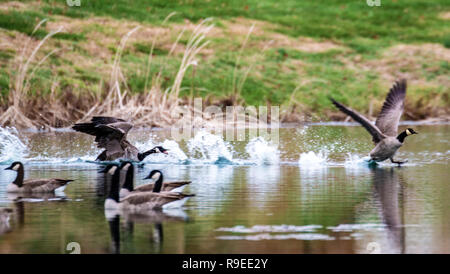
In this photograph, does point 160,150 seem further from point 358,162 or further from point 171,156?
point 358,162

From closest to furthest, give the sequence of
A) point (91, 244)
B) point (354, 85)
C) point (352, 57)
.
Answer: point (91, 244)
point (354, 85)
point (352, 57)

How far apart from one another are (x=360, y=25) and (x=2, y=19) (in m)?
19.8

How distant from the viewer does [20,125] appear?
32.0m

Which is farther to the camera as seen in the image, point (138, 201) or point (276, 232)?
point (138, 201)

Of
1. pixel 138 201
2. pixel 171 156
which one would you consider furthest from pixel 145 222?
pixel 171 156

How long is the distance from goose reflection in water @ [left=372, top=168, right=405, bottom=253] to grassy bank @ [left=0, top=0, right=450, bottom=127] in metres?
12.5

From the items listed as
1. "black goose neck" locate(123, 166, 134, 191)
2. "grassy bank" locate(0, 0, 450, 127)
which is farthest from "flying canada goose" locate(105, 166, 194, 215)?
"grassy bank" locate(0, 0, 450, 127)

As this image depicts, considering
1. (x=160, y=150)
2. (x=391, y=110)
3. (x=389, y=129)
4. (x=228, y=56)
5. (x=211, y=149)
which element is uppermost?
(x=228, y=56)

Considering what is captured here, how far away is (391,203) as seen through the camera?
1612 centimetres

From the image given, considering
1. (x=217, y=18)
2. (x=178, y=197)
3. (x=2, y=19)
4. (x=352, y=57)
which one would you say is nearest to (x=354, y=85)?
(x=352, y=57)

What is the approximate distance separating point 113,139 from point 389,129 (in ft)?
21.4

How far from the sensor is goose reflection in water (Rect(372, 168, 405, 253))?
12.6 metres

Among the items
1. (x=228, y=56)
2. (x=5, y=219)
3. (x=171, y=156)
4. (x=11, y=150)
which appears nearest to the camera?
(x=5, y=219)
